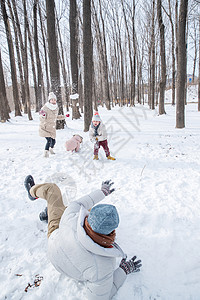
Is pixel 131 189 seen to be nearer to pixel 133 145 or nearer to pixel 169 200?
pixel 169 200

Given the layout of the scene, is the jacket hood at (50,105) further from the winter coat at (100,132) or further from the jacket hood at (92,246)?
the jacket hood at (92,246)

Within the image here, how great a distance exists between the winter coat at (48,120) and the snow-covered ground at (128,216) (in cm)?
71

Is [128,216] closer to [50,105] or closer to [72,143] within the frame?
[72,143]

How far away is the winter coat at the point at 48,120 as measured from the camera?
15.5 feet

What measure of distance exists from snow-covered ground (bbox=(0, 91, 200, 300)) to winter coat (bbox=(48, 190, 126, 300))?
0.39 metres

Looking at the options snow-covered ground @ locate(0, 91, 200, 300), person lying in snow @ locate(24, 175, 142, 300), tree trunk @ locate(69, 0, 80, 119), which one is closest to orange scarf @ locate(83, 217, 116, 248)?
person lying in snow @ locate(24, 175, 142, 300)

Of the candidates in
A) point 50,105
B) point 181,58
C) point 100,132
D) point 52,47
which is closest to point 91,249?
point 100,132

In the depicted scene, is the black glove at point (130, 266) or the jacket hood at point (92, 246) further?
the black glove at point (130, 266)

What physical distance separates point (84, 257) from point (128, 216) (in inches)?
57.1

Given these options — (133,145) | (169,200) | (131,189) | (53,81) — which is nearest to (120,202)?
(131,189)

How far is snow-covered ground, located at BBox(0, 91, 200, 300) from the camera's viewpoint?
1680 millimetres

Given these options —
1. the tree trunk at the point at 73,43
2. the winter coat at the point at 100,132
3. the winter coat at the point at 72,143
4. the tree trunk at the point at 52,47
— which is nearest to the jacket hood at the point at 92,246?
the winter coat at the point at 100,132

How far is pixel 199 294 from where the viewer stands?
1.60 meters

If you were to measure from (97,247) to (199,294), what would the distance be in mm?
1233
